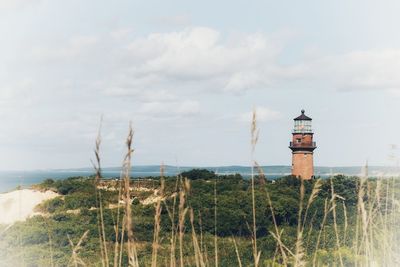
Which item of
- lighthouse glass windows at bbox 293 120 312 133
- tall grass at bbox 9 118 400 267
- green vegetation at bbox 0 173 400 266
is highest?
lighthouse glass windows at bbox 293 120 312 133

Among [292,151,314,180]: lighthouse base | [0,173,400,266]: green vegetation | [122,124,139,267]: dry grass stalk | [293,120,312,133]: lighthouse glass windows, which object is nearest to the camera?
[122,124,139,267]: dry grass stalk

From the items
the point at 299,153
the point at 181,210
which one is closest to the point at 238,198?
the point at 299,153

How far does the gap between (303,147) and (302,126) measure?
137 centimetres

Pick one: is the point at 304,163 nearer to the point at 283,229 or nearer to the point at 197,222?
the point at 197,222

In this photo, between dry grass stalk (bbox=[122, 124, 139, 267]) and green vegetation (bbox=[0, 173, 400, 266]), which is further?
green vegetation (bbox=[0, 173, 400, 266])

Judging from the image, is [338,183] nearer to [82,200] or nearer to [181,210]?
[82,200]

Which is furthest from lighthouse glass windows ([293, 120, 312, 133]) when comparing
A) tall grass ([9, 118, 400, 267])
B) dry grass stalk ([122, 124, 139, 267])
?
dry grass stalk ([122, 124, 139, 267])

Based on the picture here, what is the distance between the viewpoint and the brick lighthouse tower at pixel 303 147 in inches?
1209

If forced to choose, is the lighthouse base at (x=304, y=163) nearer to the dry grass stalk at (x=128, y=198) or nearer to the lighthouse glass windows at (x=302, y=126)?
the lighthouse glass windows at (x=302, y=126)

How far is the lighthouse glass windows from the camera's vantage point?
31.2m

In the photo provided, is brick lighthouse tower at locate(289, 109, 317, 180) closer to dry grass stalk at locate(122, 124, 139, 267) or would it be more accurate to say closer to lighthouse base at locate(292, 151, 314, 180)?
lighthouse base at locate(292, 151, 314, 180)

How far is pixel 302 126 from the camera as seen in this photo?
1229 inches

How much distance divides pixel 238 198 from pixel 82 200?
688 centimetres

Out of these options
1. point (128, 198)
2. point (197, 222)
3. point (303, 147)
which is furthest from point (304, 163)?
point (128, 198)
